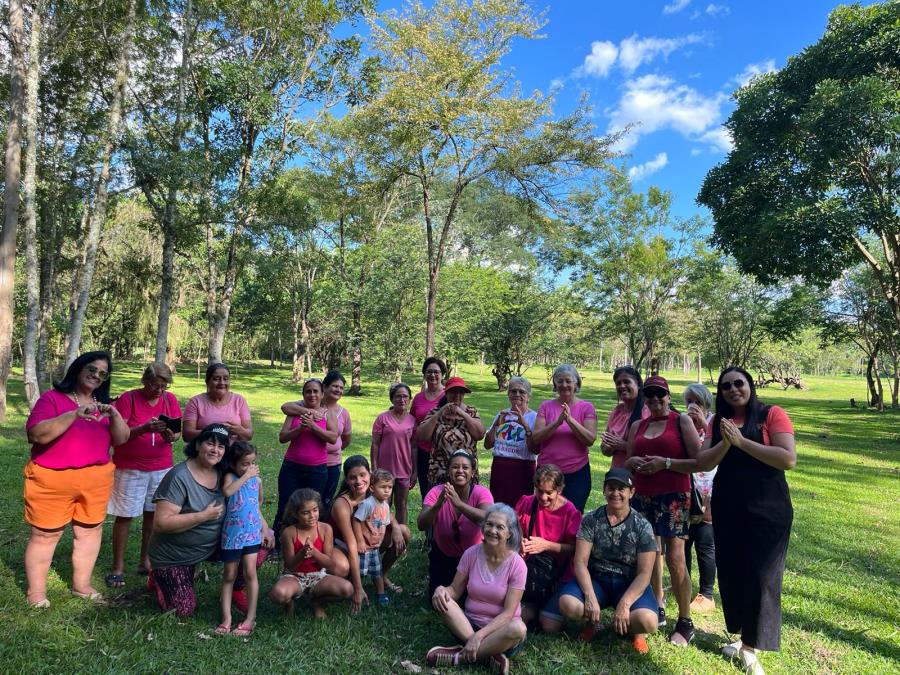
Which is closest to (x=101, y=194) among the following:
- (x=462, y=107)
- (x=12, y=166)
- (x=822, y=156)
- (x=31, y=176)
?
(x=31, y=176)

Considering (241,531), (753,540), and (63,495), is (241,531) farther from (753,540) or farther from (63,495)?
(753,540)

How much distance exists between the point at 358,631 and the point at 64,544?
3.17 m

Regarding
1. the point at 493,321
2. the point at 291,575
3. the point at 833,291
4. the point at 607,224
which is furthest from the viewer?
the point at 493,321

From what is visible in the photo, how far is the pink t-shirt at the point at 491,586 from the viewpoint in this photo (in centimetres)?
324

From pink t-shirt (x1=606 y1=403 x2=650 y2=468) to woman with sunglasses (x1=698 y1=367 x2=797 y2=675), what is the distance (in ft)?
2.44

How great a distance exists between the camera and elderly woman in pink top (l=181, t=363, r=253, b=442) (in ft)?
13.9

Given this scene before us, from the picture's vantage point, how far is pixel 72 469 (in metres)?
3.56

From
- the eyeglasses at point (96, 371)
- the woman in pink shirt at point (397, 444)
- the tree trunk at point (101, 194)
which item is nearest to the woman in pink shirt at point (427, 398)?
the woman in pink shirt at point (397, 444)

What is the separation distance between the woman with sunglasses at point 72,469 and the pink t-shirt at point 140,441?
281 millimetres

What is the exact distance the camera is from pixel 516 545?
10.9ft

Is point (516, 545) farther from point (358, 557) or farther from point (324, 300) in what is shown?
point (324, 300)

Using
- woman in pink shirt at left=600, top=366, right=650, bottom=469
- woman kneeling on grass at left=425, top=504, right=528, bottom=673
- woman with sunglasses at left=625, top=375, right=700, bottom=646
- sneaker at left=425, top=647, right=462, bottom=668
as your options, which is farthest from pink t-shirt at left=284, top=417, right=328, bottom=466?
woman with sunglasses at left=625, top=375, right=700, bottom=646

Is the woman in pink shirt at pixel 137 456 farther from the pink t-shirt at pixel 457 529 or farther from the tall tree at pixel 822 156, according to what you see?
the tall tree at pixel 822 156

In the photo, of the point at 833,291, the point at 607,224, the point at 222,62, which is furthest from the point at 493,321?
the point at 222,62
